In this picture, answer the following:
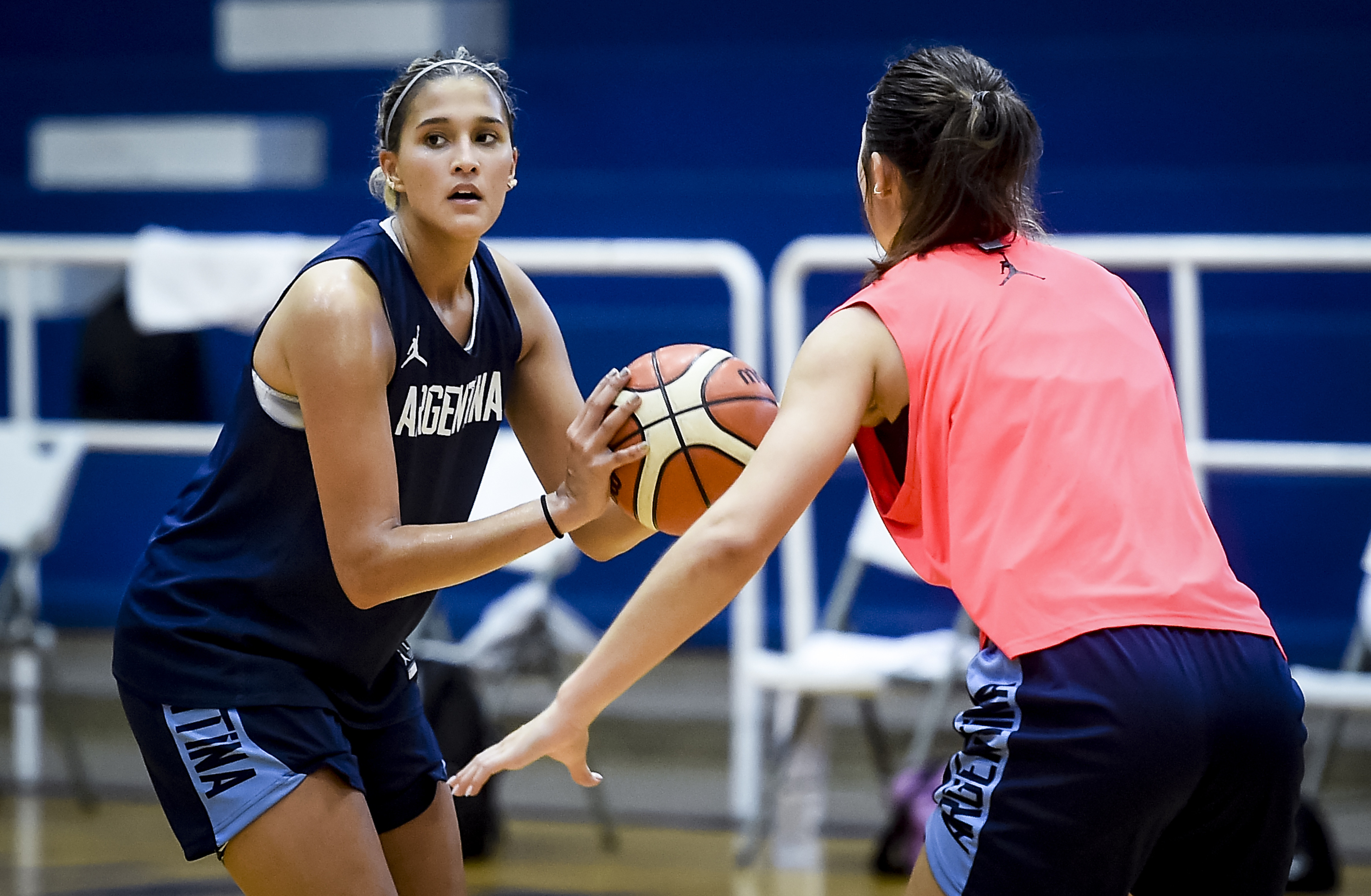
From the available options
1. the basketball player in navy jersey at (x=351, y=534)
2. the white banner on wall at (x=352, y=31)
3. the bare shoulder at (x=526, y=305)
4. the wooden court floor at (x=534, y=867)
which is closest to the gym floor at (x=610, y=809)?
the wooden court floor at (x=534, y=867)

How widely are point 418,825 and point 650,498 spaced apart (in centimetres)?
60

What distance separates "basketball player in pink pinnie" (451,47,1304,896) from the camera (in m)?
1.62

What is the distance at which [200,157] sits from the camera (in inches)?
280

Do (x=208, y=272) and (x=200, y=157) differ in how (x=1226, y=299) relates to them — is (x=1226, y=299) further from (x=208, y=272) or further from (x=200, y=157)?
(x=200, y=157)

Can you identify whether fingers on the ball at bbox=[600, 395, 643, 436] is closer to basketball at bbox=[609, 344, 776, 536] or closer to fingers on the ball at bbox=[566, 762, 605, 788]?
basketball at bbox=[609, 344, 776, 536]

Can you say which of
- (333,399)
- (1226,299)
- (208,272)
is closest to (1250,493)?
(1226,299)

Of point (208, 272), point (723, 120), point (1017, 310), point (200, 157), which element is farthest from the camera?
point (200, 157)

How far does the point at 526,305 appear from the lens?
92.8 inches

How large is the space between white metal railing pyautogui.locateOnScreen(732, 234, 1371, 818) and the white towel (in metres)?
1.63

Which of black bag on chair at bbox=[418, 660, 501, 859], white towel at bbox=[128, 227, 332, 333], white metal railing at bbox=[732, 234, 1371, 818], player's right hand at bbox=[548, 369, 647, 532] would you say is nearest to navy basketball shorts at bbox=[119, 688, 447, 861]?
player's right hand at bbox=[548, 369, 647, 532]

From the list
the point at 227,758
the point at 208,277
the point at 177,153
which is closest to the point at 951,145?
the point at 227,758

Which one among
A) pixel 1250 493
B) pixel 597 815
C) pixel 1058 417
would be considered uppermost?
pixel 1058 417

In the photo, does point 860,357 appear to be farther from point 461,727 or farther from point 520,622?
point 520,622

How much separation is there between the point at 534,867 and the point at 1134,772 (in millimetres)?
2931
